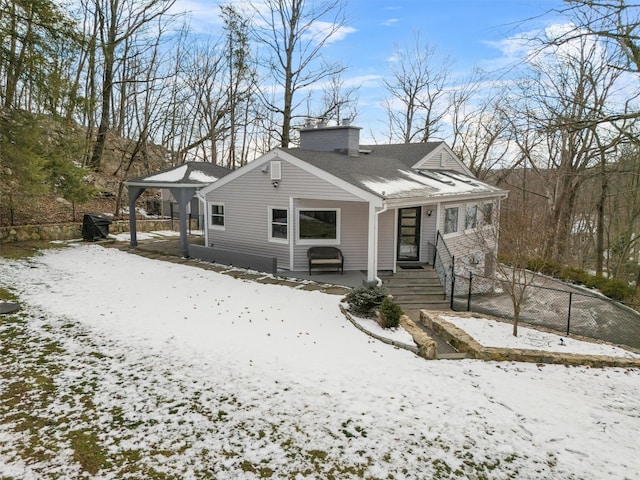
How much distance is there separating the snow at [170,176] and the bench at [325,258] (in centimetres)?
647

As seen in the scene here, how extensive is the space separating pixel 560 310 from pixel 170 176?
1468cm

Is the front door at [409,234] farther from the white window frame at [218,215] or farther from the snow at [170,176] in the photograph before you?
the snow at [170,176]

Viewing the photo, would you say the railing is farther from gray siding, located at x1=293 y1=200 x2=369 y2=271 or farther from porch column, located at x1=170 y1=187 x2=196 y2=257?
porch column, located at x1=170 y1=187 x2=196 y2=257

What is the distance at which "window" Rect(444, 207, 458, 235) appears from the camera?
572 inches

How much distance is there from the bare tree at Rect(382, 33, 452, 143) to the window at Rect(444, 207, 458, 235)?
53.3 ft

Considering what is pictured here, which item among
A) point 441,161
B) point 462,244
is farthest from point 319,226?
point 441,161

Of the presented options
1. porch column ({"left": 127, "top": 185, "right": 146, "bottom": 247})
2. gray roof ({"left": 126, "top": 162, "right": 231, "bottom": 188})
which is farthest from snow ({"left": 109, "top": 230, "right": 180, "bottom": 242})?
gray roof ({"left": 126, "top": 162, "right": 231, "bottom": 188})

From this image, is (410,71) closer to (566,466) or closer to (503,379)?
(503,379)

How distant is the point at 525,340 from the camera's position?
27.5 ft

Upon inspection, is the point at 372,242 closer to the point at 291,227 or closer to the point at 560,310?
the point at 291,227

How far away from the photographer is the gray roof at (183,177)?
14.9 m

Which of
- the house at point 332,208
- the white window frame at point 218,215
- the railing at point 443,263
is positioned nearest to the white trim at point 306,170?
the house at point 332,208

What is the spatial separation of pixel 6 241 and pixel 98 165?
9.19 meters

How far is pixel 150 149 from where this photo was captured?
3008 cm
